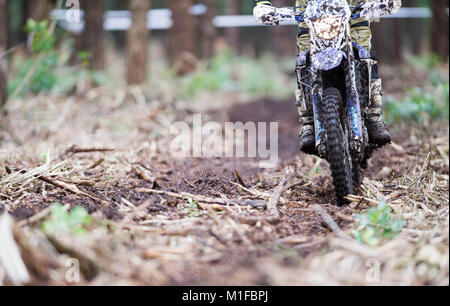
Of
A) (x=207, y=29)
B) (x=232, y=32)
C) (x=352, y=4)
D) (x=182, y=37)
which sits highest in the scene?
(x=232, y=32)

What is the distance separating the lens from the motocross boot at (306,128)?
4750 mm

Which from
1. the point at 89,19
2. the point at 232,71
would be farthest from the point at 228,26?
the point at 89,19

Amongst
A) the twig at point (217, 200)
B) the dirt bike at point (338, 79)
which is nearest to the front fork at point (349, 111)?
the dirt bike at point (338, 79)

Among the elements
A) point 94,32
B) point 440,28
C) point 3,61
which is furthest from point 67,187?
point 440,28

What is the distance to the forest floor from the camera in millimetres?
2896

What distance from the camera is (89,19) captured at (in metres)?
11.8

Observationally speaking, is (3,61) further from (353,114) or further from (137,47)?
(353,114)

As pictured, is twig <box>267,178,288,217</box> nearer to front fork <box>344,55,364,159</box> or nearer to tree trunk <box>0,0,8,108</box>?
front fork <box>344,55,364,159</box>

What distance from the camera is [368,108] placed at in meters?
4.95

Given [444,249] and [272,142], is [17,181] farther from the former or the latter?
[272,142]

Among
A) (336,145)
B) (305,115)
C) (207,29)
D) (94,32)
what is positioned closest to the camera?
(336,145)

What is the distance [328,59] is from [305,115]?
859 mm

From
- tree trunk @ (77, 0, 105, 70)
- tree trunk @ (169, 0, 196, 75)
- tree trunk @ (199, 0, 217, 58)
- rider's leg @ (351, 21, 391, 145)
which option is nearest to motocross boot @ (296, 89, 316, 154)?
rider's leg @ (351, 21, 391, 145)

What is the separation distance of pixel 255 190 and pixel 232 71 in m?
11.4
